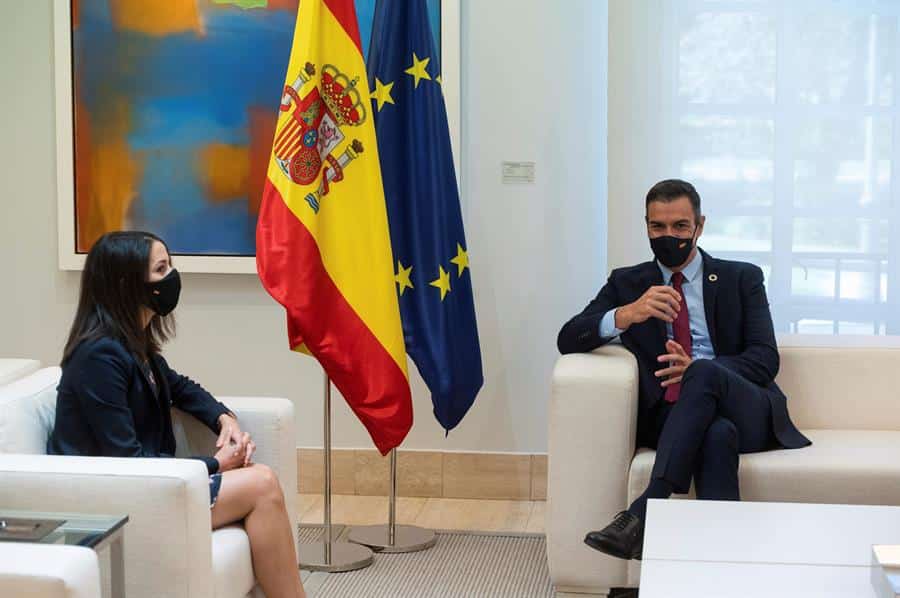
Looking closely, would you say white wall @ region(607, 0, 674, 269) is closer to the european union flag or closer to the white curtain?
the white curtain

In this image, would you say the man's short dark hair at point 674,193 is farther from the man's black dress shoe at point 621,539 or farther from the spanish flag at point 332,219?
the man's black dress shoe at point 621,539

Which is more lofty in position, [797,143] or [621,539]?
[797,143]

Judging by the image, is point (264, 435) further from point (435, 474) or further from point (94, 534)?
point (435, 474)

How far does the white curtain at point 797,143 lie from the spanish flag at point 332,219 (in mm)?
1246

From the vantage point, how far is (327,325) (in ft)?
12.3

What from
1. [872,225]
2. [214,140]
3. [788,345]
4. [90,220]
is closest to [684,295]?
[788,345]

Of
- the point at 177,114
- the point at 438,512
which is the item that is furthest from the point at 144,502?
the point at 177,114

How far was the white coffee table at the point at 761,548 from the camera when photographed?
7.44ft

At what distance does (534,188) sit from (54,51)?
187 cm

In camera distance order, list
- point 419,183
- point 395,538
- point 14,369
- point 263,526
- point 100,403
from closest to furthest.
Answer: point 100,403 → point 263,526 → point 14,369 → point 419,183 → point 395,538

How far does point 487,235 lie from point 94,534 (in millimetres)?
2533

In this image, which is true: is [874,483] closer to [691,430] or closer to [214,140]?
[691,430]

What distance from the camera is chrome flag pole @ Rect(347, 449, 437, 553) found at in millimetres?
4043

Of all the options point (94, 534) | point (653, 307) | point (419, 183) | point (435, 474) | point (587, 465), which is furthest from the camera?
point (435, 474)
